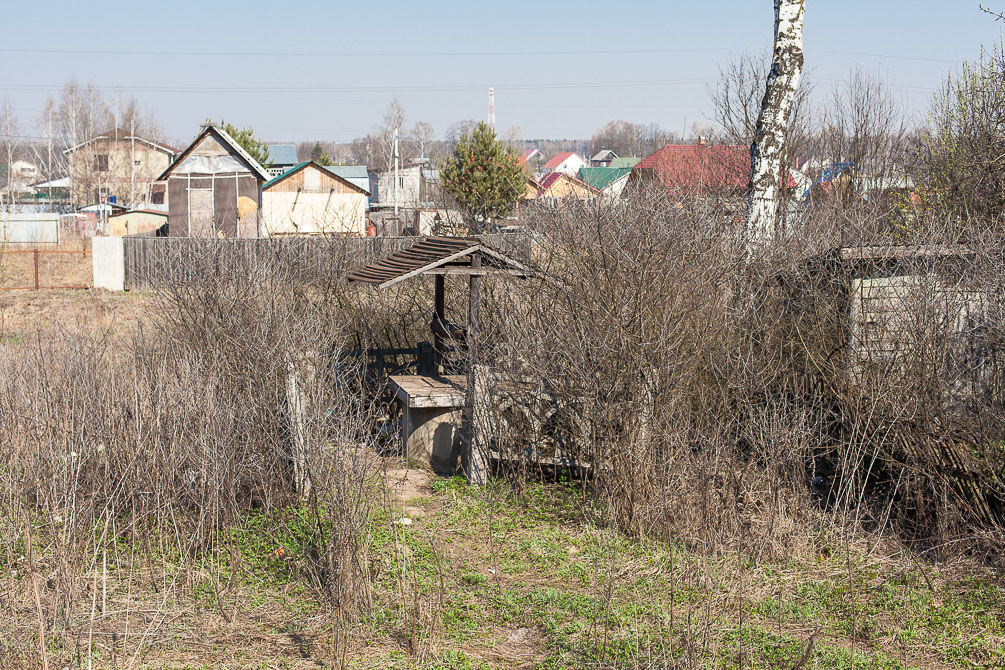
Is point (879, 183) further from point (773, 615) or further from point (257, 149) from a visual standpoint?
point (257, 149)

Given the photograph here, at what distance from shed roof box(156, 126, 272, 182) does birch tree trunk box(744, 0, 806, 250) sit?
963 inches

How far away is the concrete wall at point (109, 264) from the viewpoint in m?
22.5

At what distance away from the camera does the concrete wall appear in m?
22.5

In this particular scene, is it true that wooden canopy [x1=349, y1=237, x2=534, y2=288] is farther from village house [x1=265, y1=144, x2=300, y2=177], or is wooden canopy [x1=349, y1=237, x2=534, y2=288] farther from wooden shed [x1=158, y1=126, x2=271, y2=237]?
village house [x1=265, y1=144, x2=300, y2=177]

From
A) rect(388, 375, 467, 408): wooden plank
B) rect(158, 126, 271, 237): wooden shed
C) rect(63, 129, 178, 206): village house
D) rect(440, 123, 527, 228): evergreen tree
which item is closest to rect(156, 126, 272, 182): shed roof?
rect(158, 126, 271, 237): wooden shed

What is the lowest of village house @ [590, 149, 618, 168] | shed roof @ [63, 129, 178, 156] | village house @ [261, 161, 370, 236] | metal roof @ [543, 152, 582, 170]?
village house @ [261, 161, 370, 236]

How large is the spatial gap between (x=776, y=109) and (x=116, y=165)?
191ft

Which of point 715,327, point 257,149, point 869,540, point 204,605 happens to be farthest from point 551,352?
point 257,149

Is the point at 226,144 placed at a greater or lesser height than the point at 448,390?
greater

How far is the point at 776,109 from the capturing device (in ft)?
34.1

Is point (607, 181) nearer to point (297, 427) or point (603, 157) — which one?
point (297, 427)

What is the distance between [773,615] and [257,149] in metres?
44.6

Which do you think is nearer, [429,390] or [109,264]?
[429,390]

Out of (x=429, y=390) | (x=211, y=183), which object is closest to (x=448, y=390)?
(x=429, y=390)
